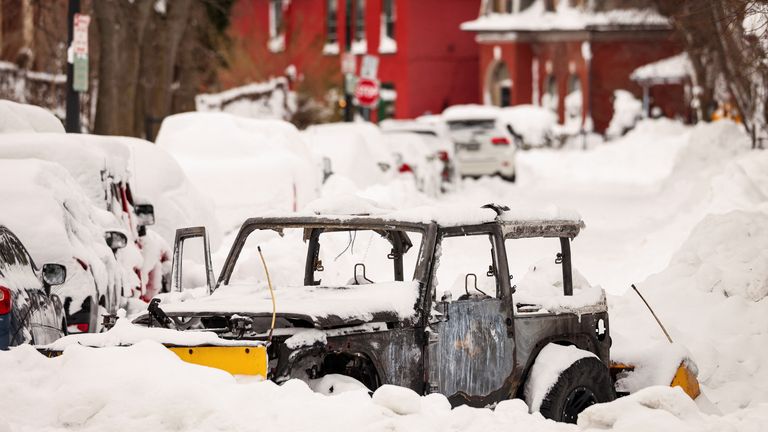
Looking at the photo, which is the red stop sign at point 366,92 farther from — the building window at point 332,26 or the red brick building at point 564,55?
the building window at point 332,26

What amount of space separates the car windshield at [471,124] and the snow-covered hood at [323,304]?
28917 millimetres

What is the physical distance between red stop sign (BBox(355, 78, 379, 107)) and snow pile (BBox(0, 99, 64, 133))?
20.6 m

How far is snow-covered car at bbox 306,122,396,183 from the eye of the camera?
26906 millimetres

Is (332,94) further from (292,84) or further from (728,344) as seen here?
(728,344)

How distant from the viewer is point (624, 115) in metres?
63.1

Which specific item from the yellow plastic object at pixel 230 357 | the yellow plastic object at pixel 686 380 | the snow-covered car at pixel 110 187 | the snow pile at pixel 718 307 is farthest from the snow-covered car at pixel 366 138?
the yellow plastic object at pixel 230 357

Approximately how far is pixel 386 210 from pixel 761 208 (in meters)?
9.66

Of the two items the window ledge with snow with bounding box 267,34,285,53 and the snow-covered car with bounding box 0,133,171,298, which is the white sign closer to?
the snow-covered car with bounding box 0,133,171,298

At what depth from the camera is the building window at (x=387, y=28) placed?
66000 mm

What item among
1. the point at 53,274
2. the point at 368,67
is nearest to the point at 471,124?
the point at 368,67

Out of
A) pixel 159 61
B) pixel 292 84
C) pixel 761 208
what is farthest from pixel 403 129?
pixel 761 208

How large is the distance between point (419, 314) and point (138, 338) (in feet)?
4.64

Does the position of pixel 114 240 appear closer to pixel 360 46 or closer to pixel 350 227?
pixel 350 227

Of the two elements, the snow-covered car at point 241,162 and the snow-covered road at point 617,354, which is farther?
the snow-covered car at point 241,162
